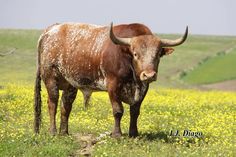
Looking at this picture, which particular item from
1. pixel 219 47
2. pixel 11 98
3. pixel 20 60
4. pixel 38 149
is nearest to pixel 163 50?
pixel 38 149

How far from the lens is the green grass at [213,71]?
58.7m

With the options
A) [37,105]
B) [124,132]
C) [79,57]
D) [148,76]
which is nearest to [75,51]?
[79,57]

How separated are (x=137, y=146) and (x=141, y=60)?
6.36 feet

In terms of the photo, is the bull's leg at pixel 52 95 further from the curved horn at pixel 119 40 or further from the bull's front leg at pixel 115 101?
the curved horn at pixel 119 40

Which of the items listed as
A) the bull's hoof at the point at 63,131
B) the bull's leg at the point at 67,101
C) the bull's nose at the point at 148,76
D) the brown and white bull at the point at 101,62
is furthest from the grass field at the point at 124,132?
the bull's nose at the point at 148,76

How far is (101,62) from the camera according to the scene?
526 inches

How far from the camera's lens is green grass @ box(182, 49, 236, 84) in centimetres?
5869

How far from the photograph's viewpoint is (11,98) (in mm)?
24562

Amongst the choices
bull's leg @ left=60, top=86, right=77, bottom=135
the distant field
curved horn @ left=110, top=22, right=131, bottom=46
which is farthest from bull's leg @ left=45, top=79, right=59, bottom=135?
the distant field

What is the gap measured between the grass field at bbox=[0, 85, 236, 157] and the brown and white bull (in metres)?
0.93

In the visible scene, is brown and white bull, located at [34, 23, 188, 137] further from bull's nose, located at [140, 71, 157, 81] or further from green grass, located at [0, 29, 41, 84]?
green grass, located at [0, 29, 41, 84]

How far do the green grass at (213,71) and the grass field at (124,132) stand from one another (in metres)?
34.9

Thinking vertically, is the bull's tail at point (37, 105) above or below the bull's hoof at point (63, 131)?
above

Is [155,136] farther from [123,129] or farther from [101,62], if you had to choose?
[101,62]
